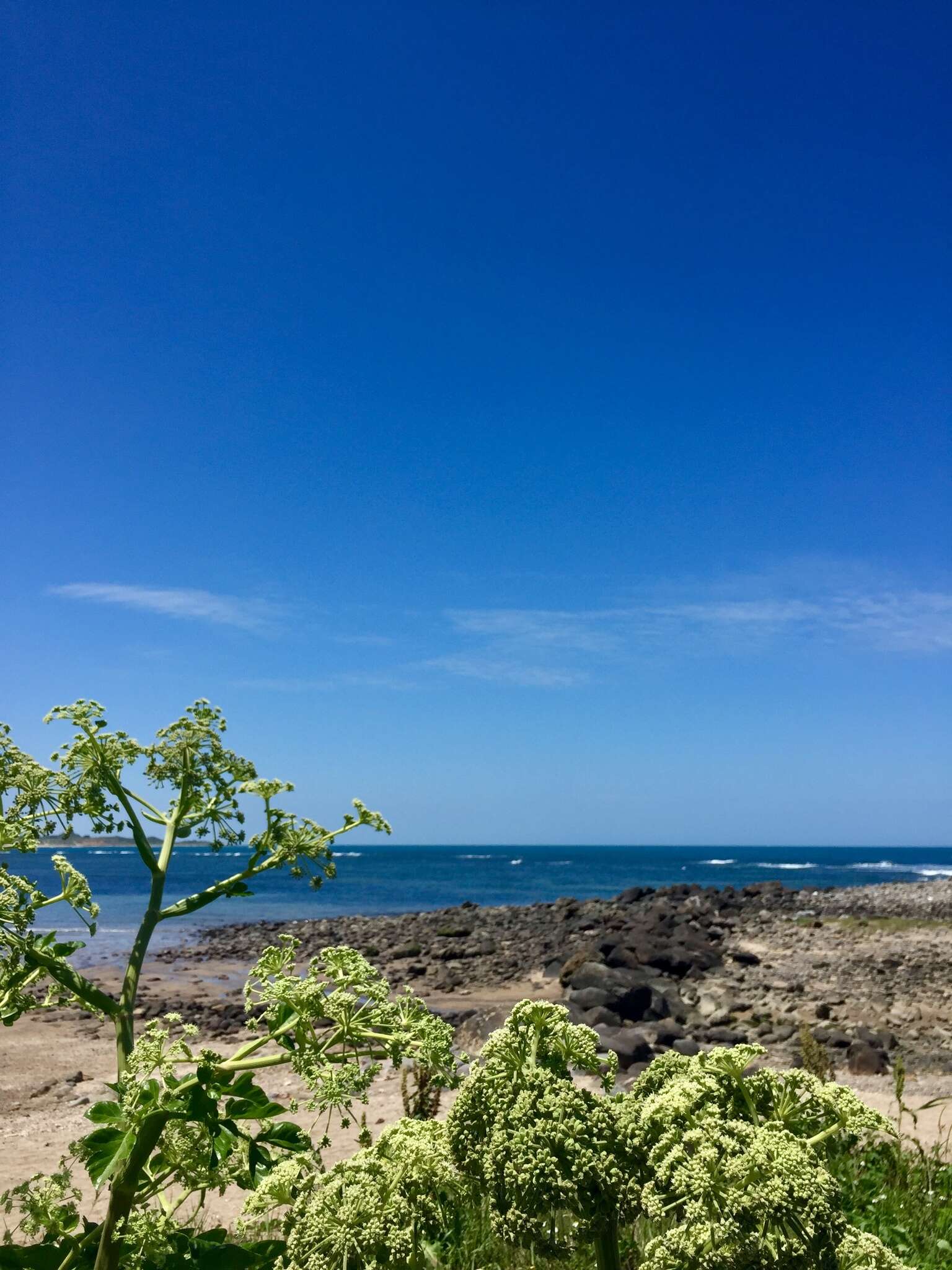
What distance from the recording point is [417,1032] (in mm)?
2197

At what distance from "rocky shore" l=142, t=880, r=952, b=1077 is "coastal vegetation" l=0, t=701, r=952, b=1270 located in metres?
7.46

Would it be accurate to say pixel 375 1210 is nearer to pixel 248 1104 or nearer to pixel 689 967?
pixel 248 1104

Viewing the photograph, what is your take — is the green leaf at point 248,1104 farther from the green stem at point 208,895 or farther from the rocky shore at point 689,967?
the rocky shore at point 689,967

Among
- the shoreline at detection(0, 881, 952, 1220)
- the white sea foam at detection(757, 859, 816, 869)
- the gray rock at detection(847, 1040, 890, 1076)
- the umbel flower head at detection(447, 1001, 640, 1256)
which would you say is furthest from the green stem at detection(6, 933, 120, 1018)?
the white sea foam at detection(757, 859, 816, 869)

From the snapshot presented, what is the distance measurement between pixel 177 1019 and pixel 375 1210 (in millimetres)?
901

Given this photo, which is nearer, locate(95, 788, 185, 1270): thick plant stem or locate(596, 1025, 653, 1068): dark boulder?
locate(95, 788, 185, 1270): thick plant stem

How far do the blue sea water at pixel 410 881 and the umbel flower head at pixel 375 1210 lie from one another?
16.9m

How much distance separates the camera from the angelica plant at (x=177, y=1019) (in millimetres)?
1941

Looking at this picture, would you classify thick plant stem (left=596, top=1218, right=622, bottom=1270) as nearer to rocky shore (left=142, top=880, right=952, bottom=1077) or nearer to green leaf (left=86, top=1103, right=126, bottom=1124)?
green leaf (left=86, top=1103, right=126, bottom=1124)

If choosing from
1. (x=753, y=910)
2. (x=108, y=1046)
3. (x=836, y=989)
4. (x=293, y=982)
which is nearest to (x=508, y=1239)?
(x=293, y=982)

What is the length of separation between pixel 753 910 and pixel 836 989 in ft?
65.7

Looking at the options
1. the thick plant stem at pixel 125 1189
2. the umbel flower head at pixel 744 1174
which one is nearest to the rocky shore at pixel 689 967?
the umbel flower head at pixel 744 1174

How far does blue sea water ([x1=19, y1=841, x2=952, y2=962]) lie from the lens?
5025 centimetres

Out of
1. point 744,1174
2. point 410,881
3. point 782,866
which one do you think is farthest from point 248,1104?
point 782,866
